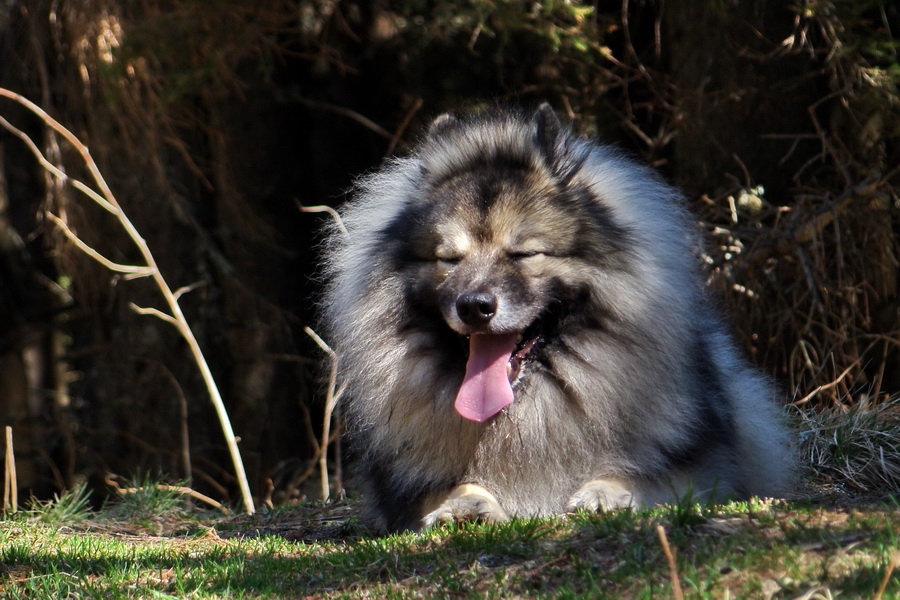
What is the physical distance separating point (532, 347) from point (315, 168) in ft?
20.7

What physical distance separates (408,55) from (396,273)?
563cm

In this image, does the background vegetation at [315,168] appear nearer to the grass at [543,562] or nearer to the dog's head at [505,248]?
the dog's head at [505,248]

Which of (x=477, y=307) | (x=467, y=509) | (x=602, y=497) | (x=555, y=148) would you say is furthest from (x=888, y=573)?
(x=555, y=148)

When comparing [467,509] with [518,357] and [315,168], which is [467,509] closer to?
[518,357]

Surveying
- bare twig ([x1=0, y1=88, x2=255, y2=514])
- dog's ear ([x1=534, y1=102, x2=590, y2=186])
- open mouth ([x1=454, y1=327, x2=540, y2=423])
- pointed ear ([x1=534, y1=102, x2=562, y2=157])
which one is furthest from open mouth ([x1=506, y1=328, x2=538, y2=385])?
bare twig ([x1=0, y1=88, x2=255, y2=514])

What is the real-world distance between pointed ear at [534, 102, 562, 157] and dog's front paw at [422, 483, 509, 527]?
1.53 metres

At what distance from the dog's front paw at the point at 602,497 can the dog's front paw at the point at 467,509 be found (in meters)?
0.30

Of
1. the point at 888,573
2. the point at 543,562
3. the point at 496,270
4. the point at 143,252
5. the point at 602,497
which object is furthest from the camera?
the point at 143,252

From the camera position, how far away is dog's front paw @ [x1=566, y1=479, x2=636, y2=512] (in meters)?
3.94

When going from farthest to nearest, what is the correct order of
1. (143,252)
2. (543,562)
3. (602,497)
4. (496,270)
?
(143,252) < (496,270) < (602,497) < (543,562)

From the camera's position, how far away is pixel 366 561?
11.5ft

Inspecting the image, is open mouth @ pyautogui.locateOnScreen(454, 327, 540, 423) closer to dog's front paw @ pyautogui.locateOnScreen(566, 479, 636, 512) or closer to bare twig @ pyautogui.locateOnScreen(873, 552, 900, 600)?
dog's front paw @ pyautogui.locateOnScreen(566, 479, 636, 512)

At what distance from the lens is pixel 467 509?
4.03 meters

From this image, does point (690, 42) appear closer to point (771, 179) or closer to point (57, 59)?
point (771, 179)
